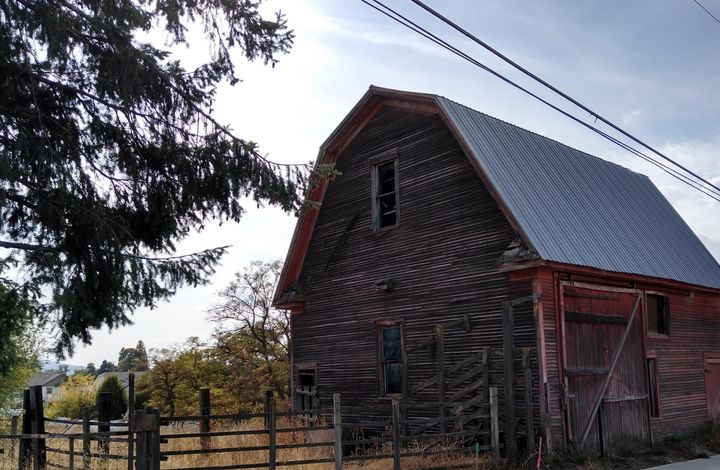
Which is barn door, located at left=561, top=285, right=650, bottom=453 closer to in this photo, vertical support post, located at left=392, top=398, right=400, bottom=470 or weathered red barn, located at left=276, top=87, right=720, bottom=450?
weathered red barn, located at left=276, top=87, right=720, bottom=450

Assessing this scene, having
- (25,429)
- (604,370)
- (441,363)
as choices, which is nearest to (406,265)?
(441,363)

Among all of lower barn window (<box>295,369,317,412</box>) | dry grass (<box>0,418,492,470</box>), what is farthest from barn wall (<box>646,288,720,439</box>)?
lower barn window (<box>295,369,317,412</box>)

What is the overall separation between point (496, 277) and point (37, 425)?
29.5ft

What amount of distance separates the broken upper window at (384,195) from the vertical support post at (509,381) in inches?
170

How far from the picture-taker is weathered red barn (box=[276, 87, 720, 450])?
46.6 ft

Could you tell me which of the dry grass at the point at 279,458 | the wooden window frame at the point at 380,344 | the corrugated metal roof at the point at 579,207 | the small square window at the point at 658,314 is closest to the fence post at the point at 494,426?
the dry grass at the point at 279,458

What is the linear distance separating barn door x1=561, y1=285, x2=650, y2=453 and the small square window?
1074 mm

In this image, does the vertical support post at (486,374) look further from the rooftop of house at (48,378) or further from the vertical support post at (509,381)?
the rooftop of house at (48,378)

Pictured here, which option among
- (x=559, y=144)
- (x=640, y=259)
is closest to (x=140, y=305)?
(x=640, y=259)

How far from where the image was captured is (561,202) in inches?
630

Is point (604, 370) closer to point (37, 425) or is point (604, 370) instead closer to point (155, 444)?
point (155, 444)

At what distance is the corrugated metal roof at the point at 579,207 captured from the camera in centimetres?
1455

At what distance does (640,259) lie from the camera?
16.5 meters

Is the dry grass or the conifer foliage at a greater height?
A: the conifer foliage
